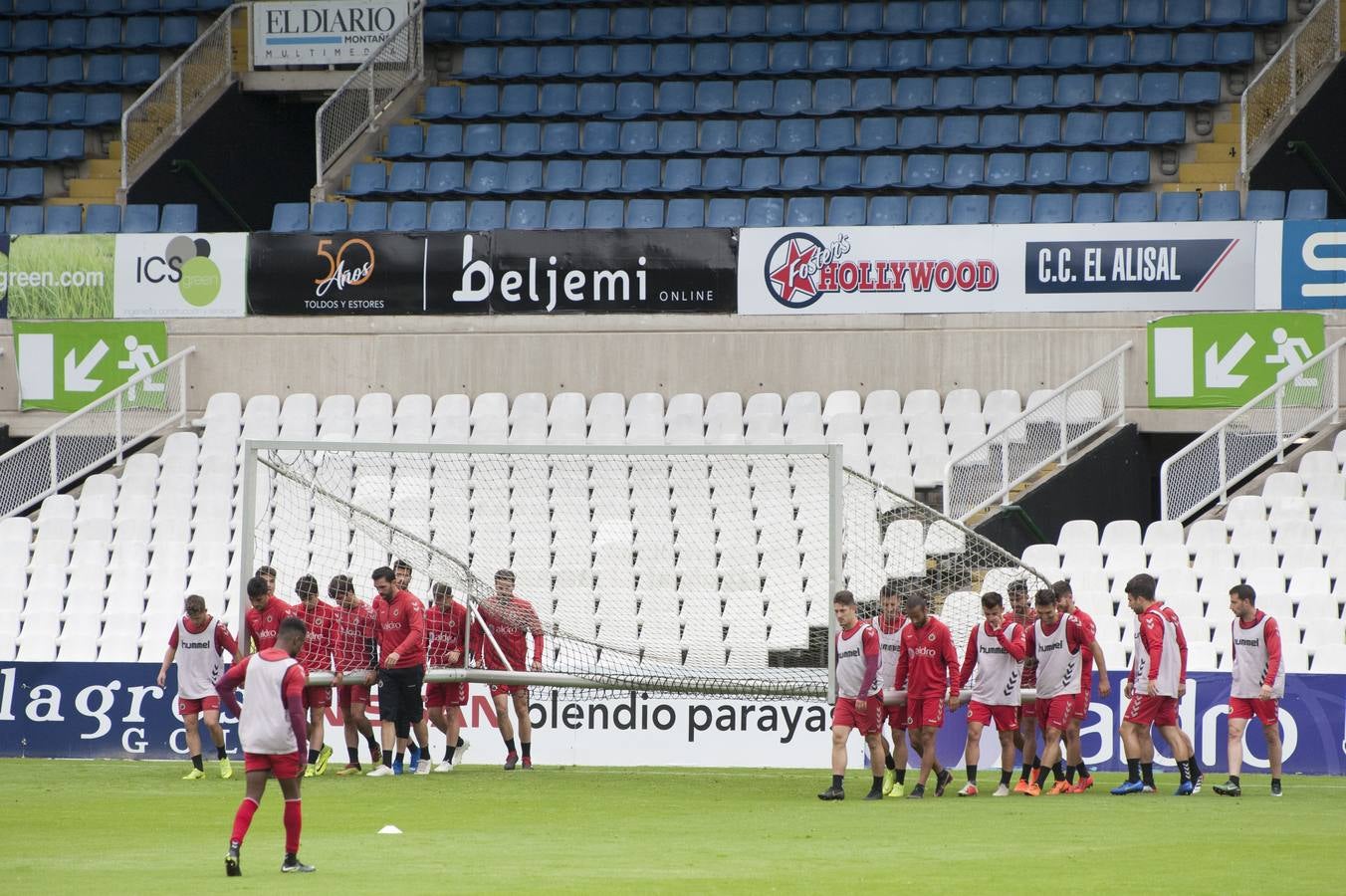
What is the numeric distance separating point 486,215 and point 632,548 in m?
6.57

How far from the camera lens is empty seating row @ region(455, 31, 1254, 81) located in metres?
25.4

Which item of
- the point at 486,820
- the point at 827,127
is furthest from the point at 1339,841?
the point at 827,127

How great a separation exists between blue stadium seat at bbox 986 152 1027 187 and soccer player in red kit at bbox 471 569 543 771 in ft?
32.7

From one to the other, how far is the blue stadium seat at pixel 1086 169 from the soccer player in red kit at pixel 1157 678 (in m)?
10.3

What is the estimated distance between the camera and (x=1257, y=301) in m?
22.2

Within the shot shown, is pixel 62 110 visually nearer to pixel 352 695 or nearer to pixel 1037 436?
pixel 352 695

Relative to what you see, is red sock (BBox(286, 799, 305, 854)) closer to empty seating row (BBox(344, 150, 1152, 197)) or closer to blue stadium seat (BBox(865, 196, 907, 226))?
blue stadium seat (BBox(865, 196, 907, 226))

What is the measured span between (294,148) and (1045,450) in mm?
13326

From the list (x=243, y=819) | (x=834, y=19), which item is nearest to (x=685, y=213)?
(x=834, y=19)

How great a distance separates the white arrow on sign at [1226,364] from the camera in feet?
71.1

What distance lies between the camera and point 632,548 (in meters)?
20.2

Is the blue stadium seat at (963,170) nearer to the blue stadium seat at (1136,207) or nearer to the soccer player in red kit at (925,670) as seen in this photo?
the blue stadium seat at (1136,207)

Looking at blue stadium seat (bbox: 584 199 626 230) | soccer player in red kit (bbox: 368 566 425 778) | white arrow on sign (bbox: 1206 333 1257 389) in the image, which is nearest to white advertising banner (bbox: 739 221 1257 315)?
white arrow on sign (bbox: 1206 333 1257 389)

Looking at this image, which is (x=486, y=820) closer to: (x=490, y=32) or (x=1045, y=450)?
(x=1045, y=450)
